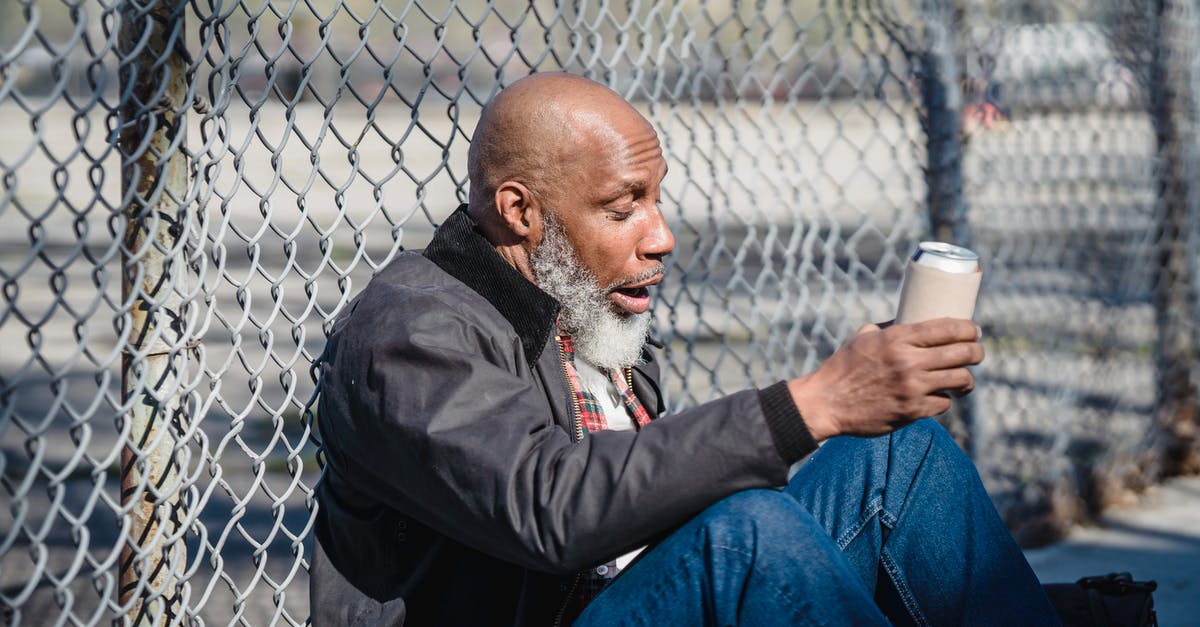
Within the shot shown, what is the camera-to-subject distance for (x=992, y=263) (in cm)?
436

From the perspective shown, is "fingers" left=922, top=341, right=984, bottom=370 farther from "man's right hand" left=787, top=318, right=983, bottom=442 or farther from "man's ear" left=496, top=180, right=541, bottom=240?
"man's ear" left=496, top=180, right=541, bottom=240

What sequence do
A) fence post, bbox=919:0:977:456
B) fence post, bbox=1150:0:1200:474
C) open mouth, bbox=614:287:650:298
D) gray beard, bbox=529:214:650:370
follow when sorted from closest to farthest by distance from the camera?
gray beard, bbox=529:214:650:370, open mouth, bbox=614:287:650:298, fence post, bbox=919:0:977:456, fence post, bbox=1150:0:1200:474

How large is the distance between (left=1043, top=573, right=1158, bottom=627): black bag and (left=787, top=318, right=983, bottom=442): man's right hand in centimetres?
90

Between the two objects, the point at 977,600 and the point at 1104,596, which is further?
the point at 1104,596

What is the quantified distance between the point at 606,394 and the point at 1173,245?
10.4 feet

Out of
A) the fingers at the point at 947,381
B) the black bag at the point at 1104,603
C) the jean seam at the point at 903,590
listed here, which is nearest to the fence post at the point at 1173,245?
the black bag at the point at 1104,603

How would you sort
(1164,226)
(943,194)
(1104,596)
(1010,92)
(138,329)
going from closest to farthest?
1. (138,329)
2. (1104,596)
3. (943,194)
4. (1010,92)
5. (1164,226)

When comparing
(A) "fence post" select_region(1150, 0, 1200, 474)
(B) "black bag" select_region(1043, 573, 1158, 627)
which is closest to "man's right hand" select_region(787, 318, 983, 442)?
(B) "black bag" select_region(1043, 573, 1158, 627)

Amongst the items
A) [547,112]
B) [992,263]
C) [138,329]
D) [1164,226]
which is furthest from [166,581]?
[1164,226]

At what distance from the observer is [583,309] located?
2416mm

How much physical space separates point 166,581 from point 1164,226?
3917 millimetres

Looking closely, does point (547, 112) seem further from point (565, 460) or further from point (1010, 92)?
point (1010, 92)

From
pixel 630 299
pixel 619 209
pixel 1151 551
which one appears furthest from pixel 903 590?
pixel 1151 551

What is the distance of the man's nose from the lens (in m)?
2.45
